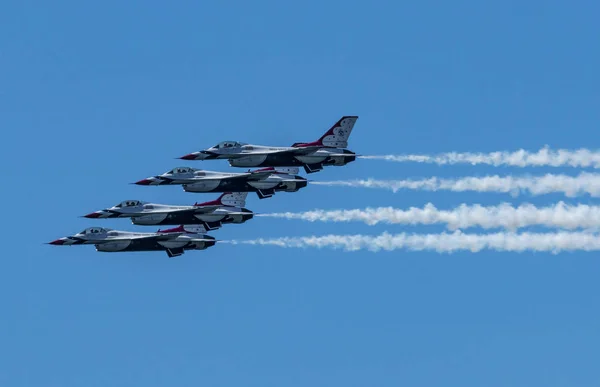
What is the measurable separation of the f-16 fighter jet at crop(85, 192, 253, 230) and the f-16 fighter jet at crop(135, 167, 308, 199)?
5.90 ft

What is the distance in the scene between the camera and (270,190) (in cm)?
9038

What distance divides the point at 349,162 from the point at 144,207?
1822 centimetres

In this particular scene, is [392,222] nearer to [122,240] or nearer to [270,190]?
[270,190]

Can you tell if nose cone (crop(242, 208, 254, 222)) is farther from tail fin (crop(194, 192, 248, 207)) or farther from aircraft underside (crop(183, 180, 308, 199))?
tail fin (crop(194, 192, 248, 207))

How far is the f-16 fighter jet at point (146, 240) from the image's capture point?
90938 millimetres

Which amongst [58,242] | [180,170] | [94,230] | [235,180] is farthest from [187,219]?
[58,242]

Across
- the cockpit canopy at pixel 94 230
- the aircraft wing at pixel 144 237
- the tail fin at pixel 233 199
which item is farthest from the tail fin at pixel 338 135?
the cockpit canopy at pixel 94 230

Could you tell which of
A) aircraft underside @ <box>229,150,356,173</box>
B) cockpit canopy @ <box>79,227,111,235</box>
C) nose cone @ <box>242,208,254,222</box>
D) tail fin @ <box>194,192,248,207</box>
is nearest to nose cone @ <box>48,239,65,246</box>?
cockpit canopy @ <box>79,227,111,235</box>

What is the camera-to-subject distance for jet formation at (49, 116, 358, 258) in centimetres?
8944

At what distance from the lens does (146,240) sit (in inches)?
3610

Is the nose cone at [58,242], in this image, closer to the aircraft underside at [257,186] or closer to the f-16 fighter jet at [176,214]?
the f-16 fighter jet at [176,214]

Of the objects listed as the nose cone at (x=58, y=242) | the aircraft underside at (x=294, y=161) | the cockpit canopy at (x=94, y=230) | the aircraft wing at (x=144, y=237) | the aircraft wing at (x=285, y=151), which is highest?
the aircraft wing at (x=285, y=151)

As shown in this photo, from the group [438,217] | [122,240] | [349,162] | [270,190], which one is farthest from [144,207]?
[438,217]

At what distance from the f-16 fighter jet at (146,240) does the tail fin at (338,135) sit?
1157cm
